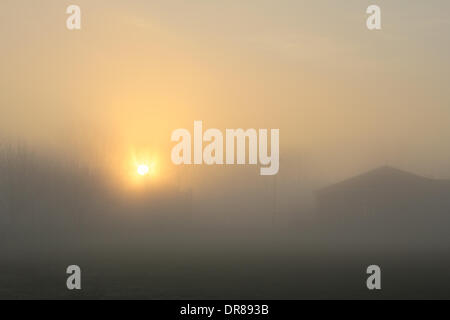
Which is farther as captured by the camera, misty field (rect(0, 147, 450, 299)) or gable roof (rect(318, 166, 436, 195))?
gable roof (rect(318, 166, 436, 195))

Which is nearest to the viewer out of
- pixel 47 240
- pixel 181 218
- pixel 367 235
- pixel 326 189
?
pixel 326 189

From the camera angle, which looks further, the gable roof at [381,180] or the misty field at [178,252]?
the gable roof at [381,180]

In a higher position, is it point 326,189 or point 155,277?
point 326,189

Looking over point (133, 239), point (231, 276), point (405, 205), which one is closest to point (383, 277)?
point (231, 276)

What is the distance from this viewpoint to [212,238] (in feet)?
591
